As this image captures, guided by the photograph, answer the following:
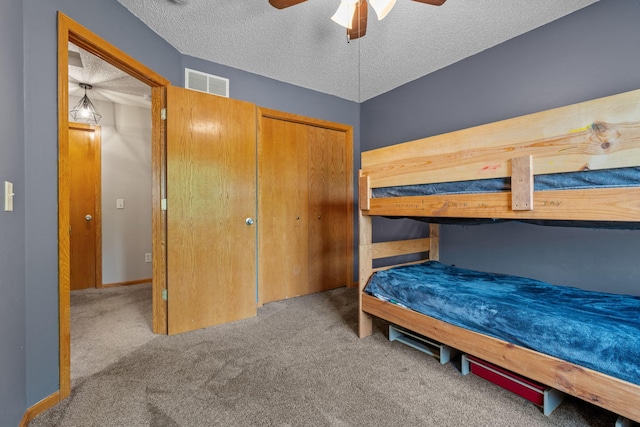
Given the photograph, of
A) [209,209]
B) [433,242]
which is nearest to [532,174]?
[433,242]

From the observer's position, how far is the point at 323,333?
232 centimetres

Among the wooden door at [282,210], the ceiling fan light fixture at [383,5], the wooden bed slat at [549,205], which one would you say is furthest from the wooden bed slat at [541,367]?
the ceiling fan light fixture at [383,5]

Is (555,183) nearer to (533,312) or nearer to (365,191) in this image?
(533,312)

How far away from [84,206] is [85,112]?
1175mm

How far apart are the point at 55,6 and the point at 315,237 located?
9.04 ft

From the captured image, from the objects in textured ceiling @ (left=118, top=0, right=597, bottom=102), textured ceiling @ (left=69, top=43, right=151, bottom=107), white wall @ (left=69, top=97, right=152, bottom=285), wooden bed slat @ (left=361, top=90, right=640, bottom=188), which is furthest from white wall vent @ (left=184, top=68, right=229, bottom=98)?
wooden bed slat @ (left=361, top=90, right=640, bottom=188)

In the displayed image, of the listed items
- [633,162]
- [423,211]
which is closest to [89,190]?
[423,211]

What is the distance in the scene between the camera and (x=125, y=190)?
3.80 meters

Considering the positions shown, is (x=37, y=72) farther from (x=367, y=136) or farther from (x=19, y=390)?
(x=367, y=136)

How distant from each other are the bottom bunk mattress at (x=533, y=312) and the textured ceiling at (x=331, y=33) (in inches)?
75.5

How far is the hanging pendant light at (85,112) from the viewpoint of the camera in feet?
11.4

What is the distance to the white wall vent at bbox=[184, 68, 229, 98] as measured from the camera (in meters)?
2.64

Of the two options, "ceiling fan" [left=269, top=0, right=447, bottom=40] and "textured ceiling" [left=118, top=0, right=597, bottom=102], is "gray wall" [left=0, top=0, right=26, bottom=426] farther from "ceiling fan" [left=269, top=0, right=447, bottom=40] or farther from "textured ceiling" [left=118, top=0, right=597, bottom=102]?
"ceiling fan" [left=269, top=0, right=447, bottom=40]

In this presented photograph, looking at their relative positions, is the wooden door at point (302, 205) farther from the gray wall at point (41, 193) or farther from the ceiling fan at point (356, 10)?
the gray wall at point (41, 193)
